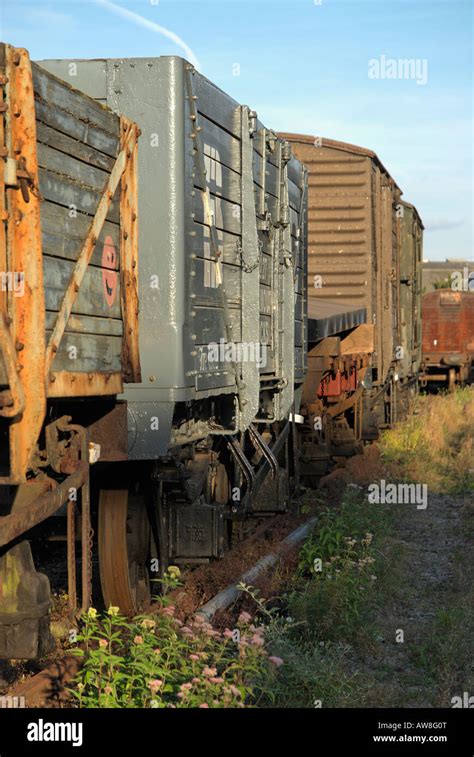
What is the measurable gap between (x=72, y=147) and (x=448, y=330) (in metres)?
25.3

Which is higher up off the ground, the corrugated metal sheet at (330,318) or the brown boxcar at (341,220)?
the brown boxcar at (341,220)

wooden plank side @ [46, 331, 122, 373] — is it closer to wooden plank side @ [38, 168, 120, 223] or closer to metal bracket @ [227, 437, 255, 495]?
wooden plank side @ [38, 168, 120, 223]

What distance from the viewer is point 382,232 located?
16.5 metres

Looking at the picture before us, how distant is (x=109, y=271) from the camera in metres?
5.46

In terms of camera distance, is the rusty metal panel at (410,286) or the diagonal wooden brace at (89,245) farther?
the rusty metal panel at (410,286)

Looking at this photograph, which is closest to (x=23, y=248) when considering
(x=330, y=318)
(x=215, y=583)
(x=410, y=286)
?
(x=215, y=583)

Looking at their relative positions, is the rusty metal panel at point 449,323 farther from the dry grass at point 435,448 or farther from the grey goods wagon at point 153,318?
the grey goods wagon at point 153,318

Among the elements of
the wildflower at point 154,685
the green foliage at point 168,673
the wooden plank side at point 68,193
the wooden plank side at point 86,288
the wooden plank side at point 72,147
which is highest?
the wooden plank side at point 72,147

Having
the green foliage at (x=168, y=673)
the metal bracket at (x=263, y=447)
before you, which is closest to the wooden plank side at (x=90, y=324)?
the green foliage at (x=168, y=673)

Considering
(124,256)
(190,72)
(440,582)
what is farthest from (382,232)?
(124,256)

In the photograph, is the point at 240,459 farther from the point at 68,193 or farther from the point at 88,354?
the point at 68,193

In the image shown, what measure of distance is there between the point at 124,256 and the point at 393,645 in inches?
118

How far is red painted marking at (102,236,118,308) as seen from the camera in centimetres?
538

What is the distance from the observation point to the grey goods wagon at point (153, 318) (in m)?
4.84
